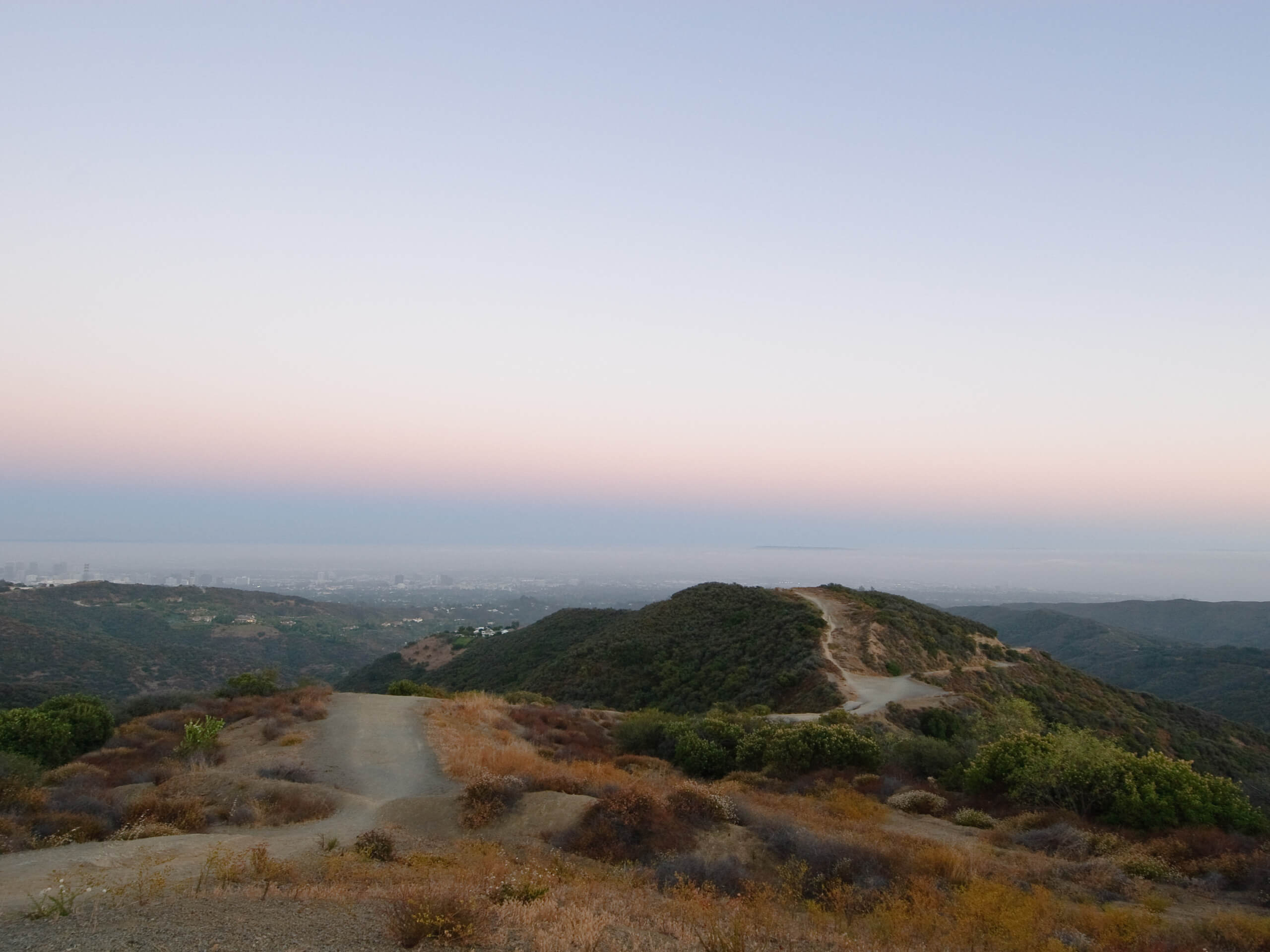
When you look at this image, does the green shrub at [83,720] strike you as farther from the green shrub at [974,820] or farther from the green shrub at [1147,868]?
the green shrub at [1147,868]

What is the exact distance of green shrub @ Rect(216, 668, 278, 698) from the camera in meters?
25.4

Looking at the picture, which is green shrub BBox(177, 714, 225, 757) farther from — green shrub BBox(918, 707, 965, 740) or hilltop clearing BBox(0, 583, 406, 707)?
hilltop clearing BBox(0, 583, 406, 707)

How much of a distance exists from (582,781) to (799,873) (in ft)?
19.1

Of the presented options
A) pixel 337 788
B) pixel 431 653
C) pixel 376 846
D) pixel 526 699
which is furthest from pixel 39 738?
pixel 431 653

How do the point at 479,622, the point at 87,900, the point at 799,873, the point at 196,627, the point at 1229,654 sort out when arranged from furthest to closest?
1. the point at 479,622
2. the point at 196,627
3. the point at 1229,654
4. the point at 799,873
5. the point at 87,900

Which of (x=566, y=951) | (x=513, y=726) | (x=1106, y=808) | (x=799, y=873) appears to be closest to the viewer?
(x=566, y=951)

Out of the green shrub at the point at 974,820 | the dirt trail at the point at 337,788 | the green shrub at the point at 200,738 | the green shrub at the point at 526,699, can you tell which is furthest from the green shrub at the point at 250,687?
the green shrub at the point at 974,820

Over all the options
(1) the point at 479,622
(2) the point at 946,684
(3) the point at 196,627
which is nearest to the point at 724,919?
(2) the point at 946,684

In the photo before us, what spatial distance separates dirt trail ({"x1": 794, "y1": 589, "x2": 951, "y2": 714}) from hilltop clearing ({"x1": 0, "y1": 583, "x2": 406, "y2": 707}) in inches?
1691

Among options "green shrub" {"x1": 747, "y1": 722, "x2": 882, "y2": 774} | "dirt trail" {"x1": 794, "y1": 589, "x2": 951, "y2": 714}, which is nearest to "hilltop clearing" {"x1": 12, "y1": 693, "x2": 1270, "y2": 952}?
"green shrub" {"x1": 747, "y1": 722, "x2": 882, "y2": 774}

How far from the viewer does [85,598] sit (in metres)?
92.2

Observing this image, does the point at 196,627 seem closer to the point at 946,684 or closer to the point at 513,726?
the point at 513,726

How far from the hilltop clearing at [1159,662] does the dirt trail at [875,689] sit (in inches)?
1404

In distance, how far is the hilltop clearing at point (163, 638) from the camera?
55.1 meters
